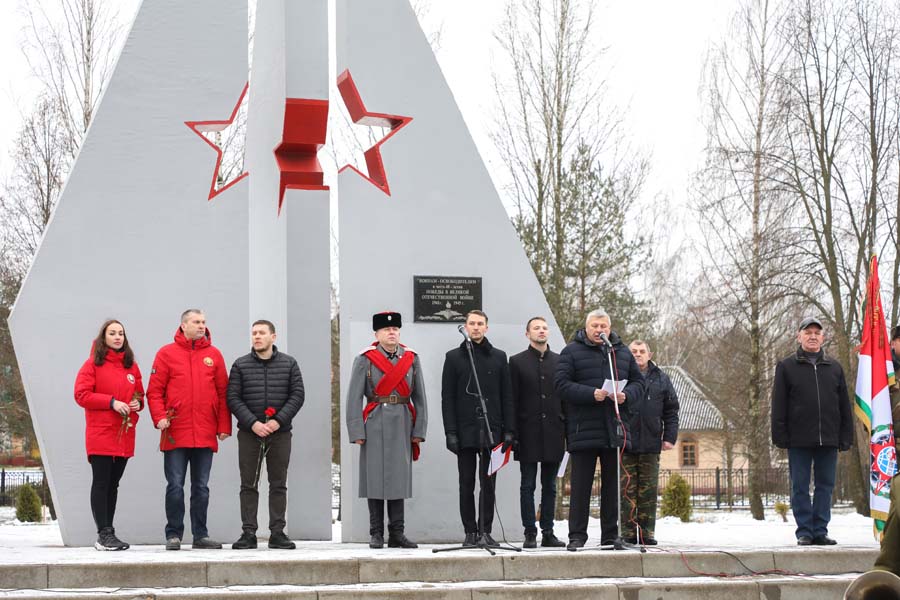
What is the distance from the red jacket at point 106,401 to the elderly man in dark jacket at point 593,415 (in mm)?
3161

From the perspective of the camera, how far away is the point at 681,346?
37.5 meters

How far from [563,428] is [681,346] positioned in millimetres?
29897

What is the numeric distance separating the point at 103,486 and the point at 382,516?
6.76 ft

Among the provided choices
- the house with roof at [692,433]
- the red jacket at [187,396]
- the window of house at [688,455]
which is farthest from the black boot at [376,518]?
Result: the window of house at [688,455]

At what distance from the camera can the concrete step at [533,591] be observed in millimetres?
6184

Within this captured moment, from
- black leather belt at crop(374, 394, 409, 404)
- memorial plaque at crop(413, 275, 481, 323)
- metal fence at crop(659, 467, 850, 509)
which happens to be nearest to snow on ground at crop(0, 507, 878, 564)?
black leather belt at crop(374, 394, 409, 404)

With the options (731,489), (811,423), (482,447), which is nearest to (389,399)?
(482,447)

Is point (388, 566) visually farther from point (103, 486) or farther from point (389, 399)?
point (103, 486)

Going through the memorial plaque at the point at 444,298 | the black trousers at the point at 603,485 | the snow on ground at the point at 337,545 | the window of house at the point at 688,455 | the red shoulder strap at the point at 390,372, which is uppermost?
the memorial plaque at the point at 444,298

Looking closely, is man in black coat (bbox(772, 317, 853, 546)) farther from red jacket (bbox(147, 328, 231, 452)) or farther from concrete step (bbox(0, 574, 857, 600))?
red jacket (bbox(147, 328, 231, 452))

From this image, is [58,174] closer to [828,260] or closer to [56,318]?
[56,318]

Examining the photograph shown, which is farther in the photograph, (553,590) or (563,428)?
(563,428)

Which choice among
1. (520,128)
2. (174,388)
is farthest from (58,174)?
(174,388)

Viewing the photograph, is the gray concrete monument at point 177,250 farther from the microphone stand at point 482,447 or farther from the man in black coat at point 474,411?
the microphone stand at point 482,447
